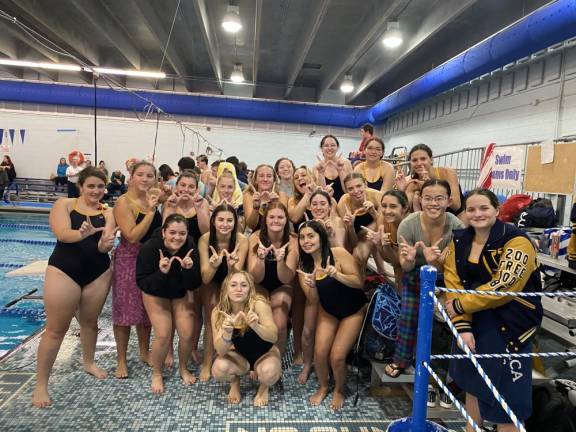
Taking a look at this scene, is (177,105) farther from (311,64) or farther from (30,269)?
(30,269)

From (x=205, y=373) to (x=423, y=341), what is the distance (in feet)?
7.28

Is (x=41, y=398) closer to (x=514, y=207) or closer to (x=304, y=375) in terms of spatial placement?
(x=304, y=375)

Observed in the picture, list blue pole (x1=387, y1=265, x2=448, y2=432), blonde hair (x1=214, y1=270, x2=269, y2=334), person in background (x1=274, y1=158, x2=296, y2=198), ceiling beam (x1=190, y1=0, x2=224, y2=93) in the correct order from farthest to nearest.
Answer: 1. ceiling beam (x1=190, y1=0, x2=224, y2=93)
2. person in background (x1=274, y1=158, x2=296, y2=198)
3. blonde hair (x1=214, y1=270, x2=269, y2=334)
4. blue pole (x1=387, y1=265, x2=448, y2=432)

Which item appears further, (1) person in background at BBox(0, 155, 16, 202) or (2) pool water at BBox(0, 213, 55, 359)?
(1) person in background at BBox(0, 155, 16, 202)

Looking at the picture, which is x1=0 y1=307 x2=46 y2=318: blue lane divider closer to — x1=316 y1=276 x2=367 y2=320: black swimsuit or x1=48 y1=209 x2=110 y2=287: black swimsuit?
x1=48 y1=209 x2=110 y2=287: black swimsuit

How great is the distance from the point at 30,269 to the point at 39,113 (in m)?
11.9

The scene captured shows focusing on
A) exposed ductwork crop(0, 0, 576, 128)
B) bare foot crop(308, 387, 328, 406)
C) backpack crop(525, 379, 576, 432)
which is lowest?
bare foot crop(308, 387, 328, 406)

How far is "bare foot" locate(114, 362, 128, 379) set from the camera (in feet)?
10.9

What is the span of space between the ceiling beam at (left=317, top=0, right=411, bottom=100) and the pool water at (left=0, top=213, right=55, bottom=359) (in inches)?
289

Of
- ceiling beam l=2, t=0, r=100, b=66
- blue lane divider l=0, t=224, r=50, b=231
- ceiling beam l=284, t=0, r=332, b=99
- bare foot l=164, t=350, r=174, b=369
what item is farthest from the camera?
blue lane divider l=0, t=224, r=50, b=231

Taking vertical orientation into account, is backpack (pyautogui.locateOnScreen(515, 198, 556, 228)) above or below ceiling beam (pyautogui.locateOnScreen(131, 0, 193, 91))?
below

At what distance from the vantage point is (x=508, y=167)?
23.2ft

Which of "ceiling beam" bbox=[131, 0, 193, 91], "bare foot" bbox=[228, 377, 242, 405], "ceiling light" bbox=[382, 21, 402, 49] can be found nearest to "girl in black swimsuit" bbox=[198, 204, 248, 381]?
"bare foot" bbox=[228, 377, 242, 405]

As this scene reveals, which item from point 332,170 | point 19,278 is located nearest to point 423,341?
point 332,170
